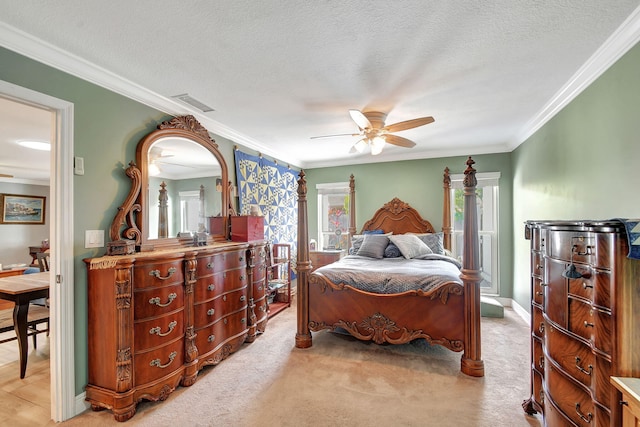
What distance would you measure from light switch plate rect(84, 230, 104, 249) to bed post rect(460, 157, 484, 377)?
9.99 feet

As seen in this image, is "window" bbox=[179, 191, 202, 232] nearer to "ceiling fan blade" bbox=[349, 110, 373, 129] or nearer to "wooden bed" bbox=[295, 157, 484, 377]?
"wooden bed" bbox=[295, 157, 484, 377]

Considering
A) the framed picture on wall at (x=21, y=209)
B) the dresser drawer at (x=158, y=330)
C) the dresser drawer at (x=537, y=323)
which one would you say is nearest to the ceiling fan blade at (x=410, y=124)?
the dresser drawer at (x=537, y=323)

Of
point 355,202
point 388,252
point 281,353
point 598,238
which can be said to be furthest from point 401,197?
point 598,238

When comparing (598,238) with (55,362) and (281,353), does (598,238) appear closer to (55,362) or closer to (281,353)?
(281,353)

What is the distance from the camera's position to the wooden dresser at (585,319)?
1.16 meters

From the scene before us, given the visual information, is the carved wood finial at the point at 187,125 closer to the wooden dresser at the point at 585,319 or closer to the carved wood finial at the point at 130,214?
the carved wood finial at the point at 130,214

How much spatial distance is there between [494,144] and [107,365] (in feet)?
17.5

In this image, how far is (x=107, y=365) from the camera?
6.66 ft

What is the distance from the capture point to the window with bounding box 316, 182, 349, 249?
558 centimetres

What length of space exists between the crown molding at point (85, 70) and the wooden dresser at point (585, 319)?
3.16m

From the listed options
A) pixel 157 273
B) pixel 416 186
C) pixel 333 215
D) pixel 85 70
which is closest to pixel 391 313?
pixel 157 273

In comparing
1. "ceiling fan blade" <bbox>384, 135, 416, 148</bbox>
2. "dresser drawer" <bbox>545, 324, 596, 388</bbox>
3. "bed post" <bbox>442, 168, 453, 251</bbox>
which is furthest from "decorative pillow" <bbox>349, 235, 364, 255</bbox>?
"dresser drawer" <bbox>545, 324, 596, 388</bbox>

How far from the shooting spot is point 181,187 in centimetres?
300

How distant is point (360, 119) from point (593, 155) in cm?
189
